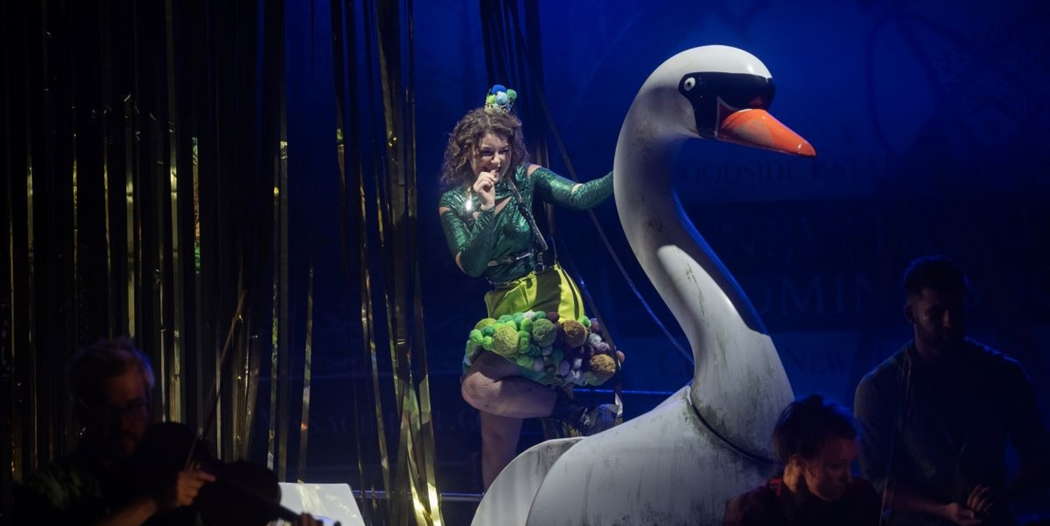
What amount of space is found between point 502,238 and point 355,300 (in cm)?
108

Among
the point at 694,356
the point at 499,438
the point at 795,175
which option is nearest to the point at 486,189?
the point at 499,438

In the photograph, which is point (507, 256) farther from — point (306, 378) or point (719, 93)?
point (719, 93)

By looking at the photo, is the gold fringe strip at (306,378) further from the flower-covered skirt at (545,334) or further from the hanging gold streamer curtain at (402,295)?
the flower-covered skirt at (545,334)

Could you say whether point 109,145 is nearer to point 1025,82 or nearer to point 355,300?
point 355,300

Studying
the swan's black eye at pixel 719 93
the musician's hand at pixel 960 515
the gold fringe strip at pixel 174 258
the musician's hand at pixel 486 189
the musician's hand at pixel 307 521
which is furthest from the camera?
the musician's hand at pixel 486 189

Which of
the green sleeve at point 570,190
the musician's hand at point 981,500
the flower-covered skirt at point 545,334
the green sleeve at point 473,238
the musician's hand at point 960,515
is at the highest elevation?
the green sleeve at point 570,190

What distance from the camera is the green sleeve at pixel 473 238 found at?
2404 mm

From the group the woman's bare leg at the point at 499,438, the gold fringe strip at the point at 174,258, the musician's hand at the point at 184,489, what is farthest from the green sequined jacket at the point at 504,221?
the musician's hand at the point at 184,489

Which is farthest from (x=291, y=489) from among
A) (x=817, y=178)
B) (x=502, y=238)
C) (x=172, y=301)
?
(x=817, y=178)

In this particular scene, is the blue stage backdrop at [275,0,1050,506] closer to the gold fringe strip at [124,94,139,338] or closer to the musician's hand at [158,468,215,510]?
the gold fringe strip at [124,94,139,338]

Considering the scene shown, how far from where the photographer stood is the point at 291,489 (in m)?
2.00

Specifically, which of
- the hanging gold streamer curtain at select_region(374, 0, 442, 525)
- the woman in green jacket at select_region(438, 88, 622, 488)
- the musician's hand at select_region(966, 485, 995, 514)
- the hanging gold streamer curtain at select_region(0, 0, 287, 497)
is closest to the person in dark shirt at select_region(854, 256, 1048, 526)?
the musician's hand at select_region(966, 485, 995, 514)

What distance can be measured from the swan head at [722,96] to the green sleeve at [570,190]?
1.54ft

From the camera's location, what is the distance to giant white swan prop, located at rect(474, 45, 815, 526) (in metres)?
1.76
